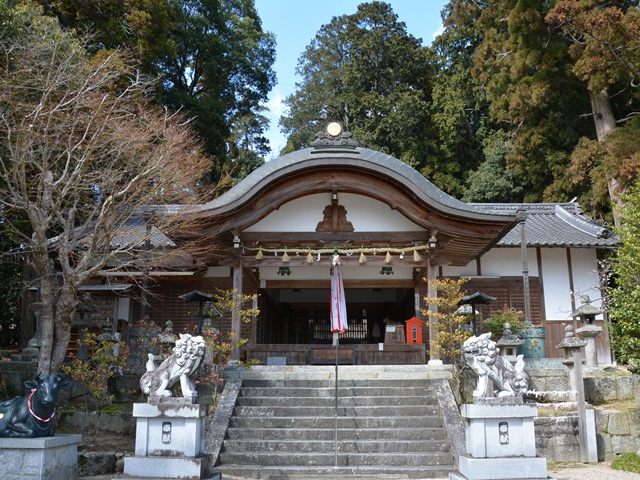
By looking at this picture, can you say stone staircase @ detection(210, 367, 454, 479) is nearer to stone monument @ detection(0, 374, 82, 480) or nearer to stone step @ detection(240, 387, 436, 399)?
stone step @ detection(240, 387, 436, 399)

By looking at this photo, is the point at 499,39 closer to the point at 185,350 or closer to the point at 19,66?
the point at 19,66

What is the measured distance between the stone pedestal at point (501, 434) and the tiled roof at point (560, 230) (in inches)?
268

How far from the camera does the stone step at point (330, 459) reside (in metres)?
8.72

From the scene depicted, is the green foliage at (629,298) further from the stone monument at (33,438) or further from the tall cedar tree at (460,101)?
the tall cedar tree at (460,101)

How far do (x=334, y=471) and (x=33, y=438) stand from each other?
4125 mm

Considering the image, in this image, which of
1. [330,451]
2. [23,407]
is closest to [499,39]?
[330,451]

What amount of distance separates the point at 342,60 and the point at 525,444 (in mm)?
34931

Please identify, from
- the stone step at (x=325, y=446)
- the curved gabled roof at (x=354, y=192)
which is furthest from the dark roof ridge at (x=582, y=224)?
the stone step at (x=325, y=446)

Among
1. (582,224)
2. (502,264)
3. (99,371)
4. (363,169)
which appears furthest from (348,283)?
(99,371)

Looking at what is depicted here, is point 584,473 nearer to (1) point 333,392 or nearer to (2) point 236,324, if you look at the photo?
(1) point 333,392

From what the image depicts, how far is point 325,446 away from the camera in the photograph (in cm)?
906

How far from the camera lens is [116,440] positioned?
981 cm

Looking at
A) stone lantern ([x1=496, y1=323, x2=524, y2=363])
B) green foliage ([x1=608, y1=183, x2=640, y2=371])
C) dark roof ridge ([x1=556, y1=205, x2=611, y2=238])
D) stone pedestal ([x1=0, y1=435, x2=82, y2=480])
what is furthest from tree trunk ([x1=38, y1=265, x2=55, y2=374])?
dark roof ridge ([x1=556, y1=205, x2=611, y2=238])

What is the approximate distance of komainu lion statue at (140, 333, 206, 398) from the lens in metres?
7.63
